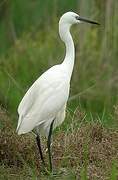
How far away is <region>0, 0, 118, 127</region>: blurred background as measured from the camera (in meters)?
11.2

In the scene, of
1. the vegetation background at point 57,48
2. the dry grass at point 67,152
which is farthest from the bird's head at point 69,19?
the vegetation background at point 57,48

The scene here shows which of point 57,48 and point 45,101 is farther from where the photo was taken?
point 57,48

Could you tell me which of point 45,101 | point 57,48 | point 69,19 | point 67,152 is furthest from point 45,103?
point 57,48

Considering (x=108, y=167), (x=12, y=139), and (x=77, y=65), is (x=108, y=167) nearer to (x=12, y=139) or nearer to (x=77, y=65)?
(x=12, y=139)

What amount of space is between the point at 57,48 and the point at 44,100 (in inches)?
226

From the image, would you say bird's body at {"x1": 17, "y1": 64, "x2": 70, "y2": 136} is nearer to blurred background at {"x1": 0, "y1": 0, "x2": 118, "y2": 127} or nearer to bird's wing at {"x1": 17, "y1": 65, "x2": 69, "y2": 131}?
bird's wing at {"x1": 17, "y1": 65, "x2": 69, "y2": 131}

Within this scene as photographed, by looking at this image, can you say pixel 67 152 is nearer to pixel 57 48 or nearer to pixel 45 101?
pixel 45 101

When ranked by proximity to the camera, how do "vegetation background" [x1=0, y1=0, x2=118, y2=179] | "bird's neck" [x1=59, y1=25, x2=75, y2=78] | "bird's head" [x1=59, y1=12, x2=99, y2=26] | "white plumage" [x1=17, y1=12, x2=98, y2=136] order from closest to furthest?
"white plumage" [x1=17, y1=12, x2=98, y2=136] < "bird's neck" [x1=59, y1=25, x2=75, y2=78] < "bird's head" [x1=59, y1=12, x2=99, y2=26] < "vegetation background" [x1=0, y1=0, x2=118, y2=179]

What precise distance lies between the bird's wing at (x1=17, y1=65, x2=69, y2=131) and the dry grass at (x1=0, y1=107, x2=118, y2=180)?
248 mm

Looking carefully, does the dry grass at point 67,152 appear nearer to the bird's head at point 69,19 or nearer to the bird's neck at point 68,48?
the bird's neck at point 68,48

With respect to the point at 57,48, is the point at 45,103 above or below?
above

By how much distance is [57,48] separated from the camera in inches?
487

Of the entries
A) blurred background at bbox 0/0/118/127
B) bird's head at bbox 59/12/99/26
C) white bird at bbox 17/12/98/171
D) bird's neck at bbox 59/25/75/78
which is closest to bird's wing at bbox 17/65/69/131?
white bird at bbox 17/12/98/171

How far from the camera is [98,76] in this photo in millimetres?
11766
